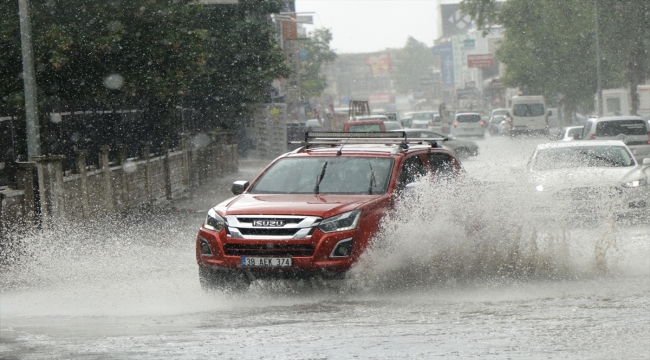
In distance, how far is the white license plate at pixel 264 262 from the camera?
10.1 metres

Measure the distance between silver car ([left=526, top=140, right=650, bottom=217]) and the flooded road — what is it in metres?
0.39

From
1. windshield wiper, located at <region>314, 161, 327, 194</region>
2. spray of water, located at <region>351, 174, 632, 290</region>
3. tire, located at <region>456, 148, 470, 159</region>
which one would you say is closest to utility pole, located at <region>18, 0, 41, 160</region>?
windshield wiper, located at <region>314, 161, 327, 194</region>

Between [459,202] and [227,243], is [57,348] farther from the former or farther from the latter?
[459,202]

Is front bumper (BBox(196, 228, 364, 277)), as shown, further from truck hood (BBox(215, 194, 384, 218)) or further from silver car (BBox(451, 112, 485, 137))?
silver car (BBox(451, 112, 485, 137))

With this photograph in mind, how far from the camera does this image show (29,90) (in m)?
17.8

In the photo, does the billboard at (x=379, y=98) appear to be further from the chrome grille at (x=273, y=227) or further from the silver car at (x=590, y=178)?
the chrome grille at (x=273, y=227)

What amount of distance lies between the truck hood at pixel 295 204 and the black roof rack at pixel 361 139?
148 centimetres

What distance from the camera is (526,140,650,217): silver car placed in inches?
499

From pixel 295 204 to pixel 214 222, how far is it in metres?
0.76

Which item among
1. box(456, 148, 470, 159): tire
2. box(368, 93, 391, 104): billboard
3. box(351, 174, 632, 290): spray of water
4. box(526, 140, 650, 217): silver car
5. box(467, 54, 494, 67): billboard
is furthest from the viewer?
box(368, 93, 391, 104): billboard

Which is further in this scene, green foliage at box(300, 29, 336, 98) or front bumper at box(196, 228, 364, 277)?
green foliage at box(300, 29, 336, 98)

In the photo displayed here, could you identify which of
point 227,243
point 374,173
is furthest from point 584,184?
point 227,243

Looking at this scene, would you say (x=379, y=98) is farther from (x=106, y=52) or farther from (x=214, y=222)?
(x=214, y=222)

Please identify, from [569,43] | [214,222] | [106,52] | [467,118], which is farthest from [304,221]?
[569,43]
